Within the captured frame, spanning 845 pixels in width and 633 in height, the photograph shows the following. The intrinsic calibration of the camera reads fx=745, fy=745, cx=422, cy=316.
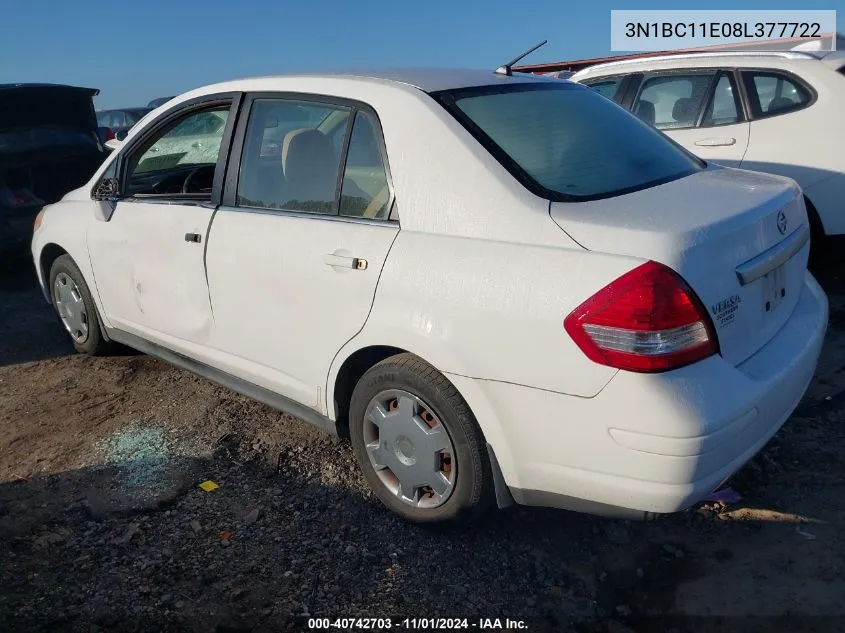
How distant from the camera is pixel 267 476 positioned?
3352 millimetres

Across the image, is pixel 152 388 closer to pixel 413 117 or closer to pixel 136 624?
pixel 136 624

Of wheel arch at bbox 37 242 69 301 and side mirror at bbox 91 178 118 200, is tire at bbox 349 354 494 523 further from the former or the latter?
wheel arch at bbox 37 242 69 301

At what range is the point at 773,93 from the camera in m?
5.41

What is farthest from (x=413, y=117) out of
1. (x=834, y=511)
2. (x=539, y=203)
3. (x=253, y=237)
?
(x=834, y=511)

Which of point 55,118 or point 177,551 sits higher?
point 55,118

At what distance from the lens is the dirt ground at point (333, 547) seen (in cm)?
248

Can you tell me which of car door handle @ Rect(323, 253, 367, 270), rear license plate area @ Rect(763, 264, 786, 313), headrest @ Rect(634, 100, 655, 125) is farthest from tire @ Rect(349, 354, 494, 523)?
headrest @ Rect(634, 100, 655, 125)

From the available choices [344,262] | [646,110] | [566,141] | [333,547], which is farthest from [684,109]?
[333,547]

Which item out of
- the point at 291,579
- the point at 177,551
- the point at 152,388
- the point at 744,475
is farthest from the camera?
the point at 152,388

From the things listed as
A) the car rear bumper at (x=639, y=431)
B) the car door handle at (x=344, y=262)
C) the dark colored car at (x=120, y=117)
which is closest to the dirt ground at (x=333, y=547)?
the car rear bumper at (x=639, y=431)

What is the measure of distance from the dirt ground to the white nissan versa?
30 cm

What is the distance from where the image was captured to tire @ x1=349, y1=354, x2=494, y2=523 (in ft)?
8.47

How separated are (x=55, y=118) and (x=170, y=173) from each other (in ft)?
10.9

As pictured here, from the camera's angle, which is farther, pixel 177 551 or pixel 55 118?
pixel 55 118
